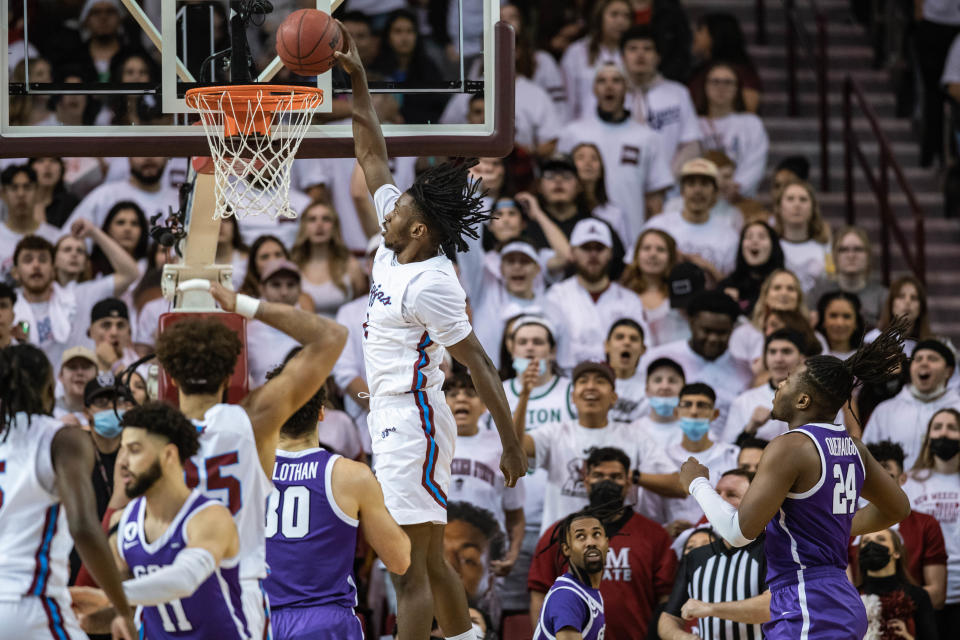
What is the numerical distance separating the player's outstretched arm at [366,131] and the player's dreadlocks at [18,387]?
2.16 m

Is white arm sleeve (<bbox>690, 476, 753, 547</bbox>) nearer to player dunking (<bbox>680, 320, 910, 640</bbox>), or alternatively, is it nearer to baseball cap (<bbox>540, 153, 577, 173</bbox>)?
player dunking (<bbox>680, 320, 910, 640</bbox>)

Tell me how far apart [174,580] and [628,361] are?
19.4ft

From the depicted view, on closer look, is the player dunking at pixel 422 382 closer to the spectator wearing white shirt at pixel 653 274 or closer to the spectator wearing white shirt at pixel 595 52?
the spectator wearing white shirt at pixel 653 274

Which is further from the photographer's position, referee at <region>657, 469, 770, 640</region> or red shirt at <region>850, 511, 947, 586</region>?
red shirt at <region>850, 511, 947, 586</region>

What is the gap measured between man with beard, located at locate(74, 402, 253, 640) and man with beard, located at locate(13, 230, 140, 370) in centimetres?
547

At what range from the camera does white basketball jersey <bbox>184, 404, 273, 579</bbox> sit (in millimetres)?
5328

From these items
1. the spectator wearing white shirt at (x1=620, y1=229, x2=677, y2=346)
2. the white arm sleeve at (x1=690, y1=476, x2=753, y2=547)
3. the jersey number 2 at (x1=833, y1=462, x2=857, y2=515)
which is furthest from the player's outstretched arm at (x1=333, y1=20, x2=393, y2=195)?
the spectator wearing white shirt at (x1=620, y1=229, x2=677, y2=346)

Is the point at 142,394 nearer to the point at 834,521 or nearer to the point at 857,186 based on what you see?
the point at 834,521

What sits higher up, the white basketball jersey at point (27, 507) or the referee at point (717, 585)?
the white basketball jersey at point (27, 507)

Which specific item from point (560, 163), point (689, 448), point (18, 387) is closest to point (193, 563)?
point (18, 387)

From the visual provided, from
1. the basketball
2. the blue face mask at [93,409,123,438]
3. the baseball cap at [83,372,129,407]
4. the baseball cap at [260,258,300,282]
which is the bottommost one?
the blue face mask at [93,409,123,438]

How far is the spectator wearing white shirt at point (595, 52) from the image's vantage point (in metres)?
13.3

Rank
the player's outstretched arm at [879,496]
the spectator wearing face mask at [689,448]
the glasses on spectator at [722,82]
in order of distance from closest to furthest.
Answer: the player's outstretched arm at [879,496]
the spectator wearing face mask at [689,448]
the glasses on spectator at [722,82]

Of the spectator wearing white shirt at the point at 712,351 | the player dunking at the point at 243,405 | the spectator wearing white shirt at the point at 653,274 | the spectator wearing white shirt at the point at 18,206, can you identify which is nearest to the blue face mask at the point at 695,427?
the spectator wearing white shirt at the point at 712,351
